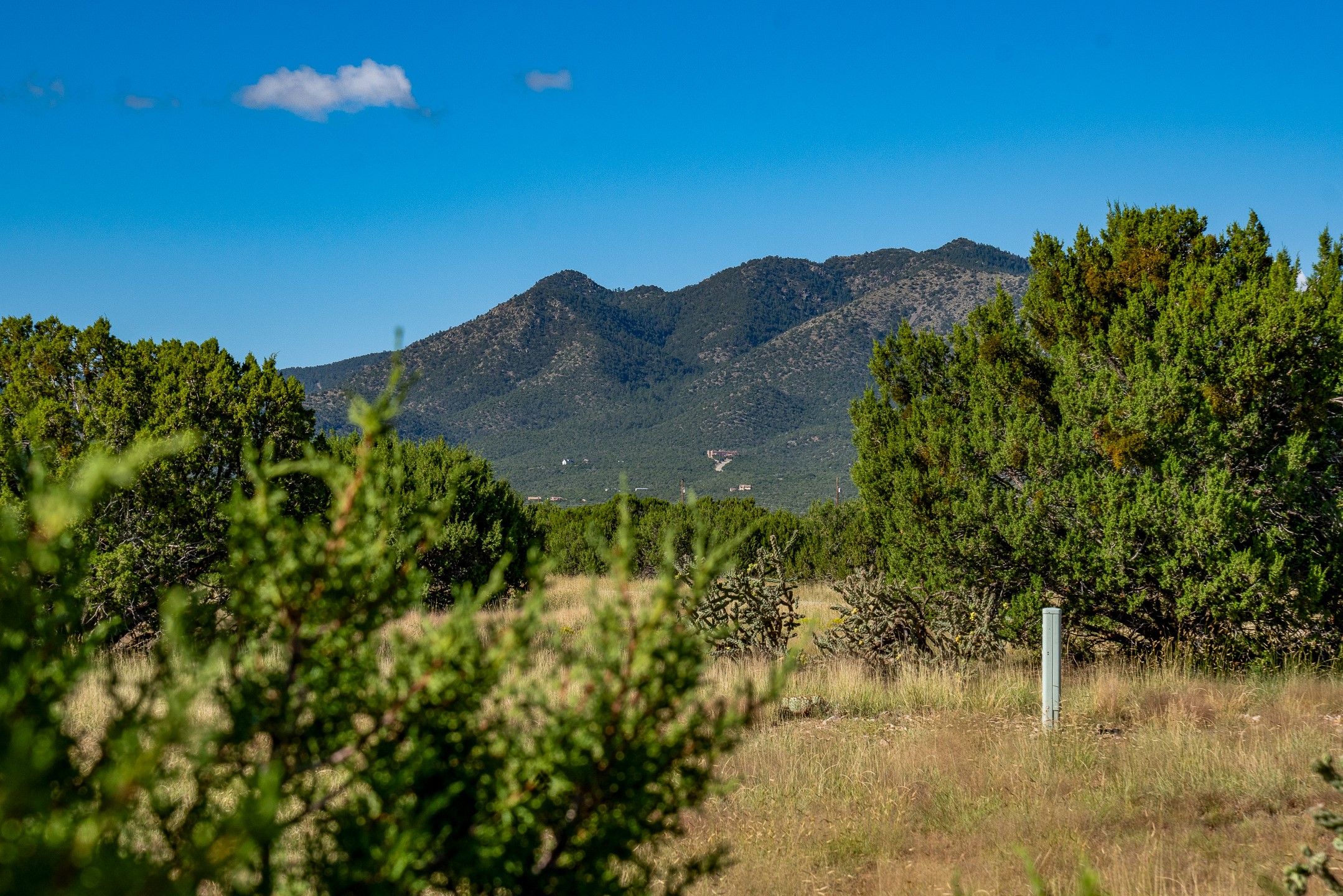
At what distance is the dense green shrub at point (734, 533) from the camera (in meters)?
22.0

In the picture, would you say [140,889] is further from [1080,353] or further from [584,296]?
[584,296]

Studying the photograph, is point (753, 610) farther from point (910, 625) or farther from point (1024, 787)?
point (1024, 787)

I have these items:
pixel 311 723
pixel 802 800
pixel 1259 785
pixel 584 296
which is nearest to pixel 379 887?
pixel 311 723

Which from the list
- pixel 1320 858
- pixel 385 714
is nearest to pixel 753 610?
pixel 1320 858

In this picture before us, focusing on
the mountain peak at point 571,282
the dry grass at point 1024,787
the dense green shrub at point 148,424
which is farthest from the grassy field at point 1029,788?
the mountain peak at point 571,282

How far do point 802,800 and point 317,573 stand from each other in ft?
14.5

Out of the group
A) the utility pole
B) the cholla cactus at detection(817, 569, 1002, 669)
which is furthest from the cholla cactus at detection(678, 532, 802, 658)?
the utility pole

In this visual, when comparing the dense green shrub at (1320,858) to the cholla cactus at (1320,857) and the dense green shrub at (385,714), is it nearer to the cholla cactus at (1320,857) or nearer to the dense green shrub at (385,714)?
the cholla cactus at (1320,857)

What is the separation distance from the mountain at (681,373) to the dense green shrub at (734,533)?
34.6m

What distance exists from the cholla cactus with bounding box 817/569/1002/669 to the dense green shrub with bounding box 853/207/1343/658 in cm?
22

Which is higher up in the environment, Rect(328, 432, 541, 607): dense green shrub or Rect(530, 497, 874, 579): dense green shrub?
Rect(328, 432, 541, 607): dense green shrub

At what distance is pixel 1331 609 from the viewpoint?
856 centimetres

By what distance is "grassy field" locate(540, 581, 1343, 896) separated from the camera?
14.3ft

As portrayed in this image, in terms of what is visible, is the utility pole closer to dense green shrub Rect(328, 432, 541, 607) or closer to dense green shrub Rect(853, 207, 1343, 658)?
Answer: dense green shrub Rect(853, 207, 1343, 658)
